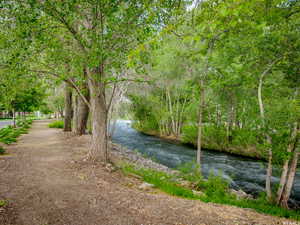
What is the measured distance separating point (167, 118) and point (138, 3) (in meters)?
19.1

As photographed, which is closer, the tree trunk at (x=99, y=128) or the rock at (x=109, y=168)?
the rock at (x=109, y=168)

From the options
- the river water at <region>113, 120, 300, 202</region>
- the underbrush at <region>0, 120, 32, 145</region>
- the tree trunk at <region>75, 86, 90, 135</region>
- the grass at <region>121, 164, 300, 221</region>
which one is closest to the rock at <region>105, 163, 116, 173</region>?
the grass at <region>121, 164, 300, 221</region>

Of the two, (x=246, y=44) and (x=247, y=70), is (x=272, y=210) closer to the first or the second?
(x=247, y=70)

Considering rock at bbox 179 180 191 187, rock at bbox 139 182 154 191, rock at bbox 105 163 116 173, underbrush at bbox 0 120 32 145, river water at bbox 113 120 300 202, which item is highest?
underbrush at bbox 0 120 32 145

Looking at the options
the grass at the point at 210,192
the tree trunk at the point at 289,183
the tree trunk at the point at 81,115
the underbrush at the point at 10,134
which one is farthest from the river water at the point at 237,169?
the underbrush at the point at 10,134

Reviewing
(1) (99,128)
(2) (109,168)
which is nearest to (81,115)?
(1) (99,128)

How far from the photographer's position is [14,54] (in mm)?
5078

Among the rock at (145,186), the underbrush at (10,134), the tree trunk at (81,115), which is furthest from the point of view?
the tree trunk at (81,115)

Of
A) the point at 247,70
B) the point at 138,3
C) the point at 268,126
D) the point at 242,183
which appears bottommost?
the point at 242,183

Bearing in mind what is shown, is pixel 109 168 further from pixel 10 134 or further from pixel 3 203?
pixel 10 134

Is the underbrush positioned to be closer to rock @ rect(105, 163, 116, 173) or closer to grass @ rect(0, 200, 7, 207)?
rock @ rect(105, 163, 116, 173)

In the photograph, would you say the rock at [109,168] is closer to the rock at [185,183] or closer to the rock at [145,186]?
the rock at [145,186]

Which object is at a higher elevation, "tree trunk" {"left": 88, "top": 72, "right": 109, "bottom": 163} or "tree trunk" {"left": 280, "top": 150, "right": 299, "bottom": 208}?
"tree trunk" {"left": 88, "top": 72, "right": 109, "bottom": 163}

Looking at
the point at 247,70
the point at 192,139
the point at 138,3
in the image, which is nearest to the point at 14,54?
the point at 138,3
